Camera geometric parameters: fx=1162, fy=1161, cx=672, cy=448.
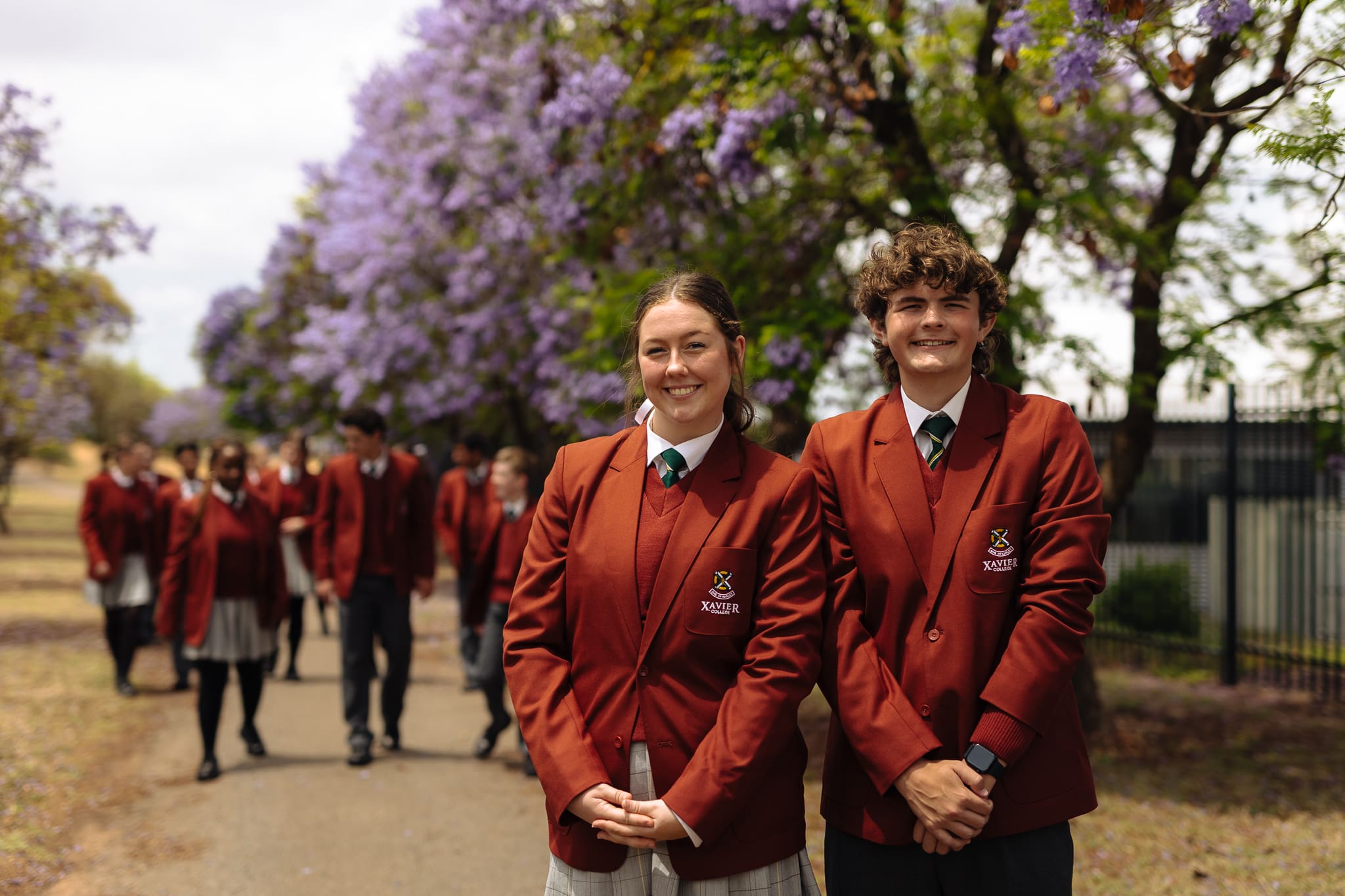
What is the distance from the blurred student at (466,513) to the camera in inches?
392

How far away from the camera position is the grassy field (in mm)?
5816

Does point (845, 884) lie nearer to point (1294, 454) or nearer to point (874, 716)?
point (874, 716)

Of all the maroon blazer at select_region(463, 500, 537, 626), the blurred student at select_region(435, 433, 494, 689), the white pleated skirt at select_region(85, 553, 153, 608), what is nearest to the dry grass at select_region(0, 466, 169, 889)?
the white pleated skirt at select_region(85, 553, 153, 608)

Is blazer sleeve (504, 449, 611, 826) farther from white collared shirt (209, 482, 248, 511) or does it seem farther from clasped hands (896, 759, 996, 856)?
white collared shirt (209, 482, 248, 511)

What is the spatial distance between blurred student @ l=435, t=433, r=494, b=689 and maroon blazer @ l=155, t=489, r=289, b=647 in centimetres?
211

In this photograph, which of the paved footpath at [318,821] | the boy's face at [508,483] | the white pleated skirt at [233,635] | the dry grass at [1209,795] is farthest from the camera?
the boy's face at [508,483]

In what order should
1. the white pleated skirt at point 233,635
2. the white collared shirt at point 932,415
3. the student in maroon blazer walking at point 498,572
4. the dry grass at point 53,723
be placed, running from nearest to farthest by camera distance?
the white collared shirt at point 932,415 < the dry grass at point 53,723 < the white pleated skirt at point 233,635 < the student in maroon blazer walking at point 498,572

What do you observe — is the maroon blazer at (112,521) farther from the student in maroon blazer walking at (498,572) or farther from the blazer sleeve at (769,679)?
the blazer sleeve at (769,679)

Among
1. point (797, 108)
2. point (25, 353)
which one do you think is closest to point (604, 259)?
point (797, 108)

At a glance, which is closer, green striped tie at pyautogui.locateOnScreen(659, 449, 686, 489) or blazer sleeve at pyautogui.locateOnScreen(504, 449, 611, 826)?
blazer sleeve at pyautogui.locateOnScreen(504, 449, 611, 826)

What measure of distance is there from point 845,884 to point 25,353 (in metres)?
15.1

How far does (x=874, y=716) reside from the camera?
2732 millimetres

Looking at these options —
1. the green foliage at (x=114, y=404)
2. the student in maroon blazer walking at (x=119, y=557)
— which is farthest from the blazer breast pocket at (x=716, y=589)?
the green foliage at (x=114, y=404)

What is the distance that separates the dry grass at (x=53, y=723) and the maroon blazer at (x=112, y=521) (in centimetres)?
119
